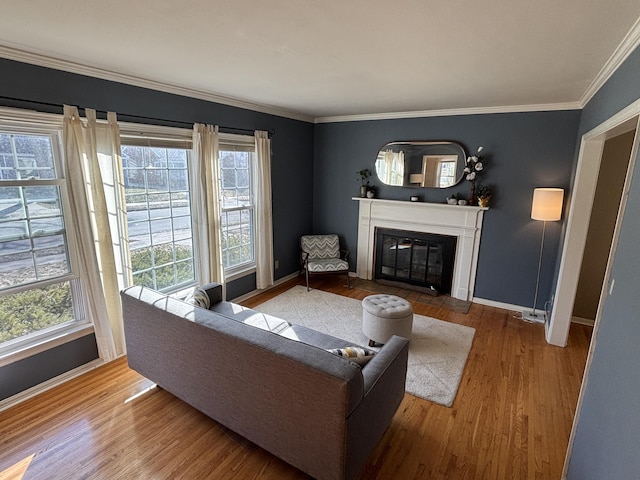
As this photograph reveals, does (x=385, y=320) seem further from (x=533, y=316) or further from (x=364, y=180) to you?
(x=364, y=180)

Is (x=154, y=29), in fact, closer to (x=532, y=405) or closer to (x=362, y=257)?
(x=532, y=405)

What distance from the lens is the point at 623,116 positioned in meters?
1.89

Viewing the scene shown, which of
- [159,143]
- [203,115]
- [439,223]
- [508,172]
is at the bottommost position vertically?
[439,223]

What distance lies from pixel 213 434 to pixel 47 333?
1.66 meters

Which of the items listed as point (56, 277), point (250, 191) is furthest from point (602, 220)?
point (56, 277)

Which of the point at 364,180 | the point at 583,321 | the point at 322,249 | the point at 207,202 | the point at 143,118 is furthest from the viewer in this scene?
the point at 322,249

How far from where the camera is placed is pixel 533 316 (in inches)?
163

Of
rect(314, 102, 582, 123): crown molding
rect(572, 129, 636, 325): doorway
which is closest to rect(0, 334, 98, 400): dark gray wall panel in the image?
rect(314, 102, 582, 123): crown molding

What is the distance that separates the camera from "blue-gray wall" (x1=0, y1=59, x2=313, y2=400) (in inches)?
95.7

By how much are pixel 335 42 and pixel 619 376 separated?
2209 mm

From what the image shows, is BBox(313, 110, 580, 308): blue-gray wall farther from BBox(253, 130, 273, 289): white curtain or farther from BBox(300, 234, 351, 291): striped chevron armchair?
BBox(253, 130, 273, 289): white curtain

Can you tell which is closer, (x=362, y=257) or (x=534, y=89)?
(x=534, y=89)

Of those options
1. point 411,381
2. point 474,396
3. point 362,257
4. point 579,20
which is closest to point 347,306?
point 362,257

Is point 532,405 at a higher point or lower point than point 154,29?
lower
